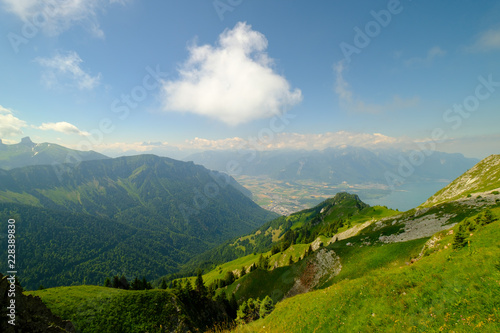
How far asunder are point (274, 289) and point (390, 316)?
51414 millimetres

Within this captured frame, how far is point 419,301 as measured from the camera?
13.6m

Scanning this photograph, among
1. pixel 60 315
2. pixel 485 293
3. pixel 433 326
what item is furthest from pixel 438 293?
pixel 60 315

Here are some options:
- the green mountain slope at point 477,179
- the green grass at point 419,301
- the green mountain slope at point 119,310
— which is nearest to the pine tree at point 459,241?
the green grass at point 419,301

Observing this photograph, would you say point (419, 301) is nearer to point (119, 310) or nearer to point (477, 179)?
point (119, 310)

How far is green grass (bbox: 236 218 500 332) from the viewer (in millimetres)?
11109

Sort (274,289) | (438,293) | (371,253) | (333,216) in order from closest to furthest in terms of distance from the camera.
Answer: (438,293) → (371,253) → (274,289) → (333,216)

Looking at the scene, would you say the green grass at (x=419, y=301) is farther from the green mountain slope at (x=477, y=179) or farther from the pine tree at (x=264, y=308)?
the green mountain slope at (x=477, y=179)

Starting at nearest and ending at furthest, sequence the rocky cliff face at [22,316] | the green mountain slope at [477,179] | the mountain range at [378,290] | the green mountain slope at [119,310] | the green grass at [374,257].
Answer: the mountain range at [378,290], the rocky cliff face at [22,316], the green mountain slope at [119,310], the green grass at [374,257], the green mountain slope at [477,179]

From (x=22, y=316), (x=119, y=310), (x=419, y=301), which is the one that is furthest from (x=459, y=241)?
(x=119, y=310)

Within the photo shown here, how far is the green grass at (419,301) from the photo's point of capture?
11.1 metres

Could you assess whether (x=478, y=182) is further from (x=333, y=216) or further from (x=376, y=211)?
(x=333, y=216)

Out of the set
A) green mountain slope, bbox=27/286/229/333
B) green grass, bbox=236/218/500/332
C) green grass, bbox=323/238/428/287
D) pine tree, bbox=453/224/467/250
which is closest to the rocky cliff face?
green mountain slope, bbox=27/286/229/333

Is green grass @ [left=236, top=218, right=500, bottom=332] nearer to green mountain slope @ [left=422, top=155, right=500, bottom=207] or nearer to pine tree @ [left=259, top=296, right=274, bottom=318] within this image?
pine tree @ [left=259, top=296, right=274, bottom=318]

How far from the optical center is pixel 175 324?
3145cm
